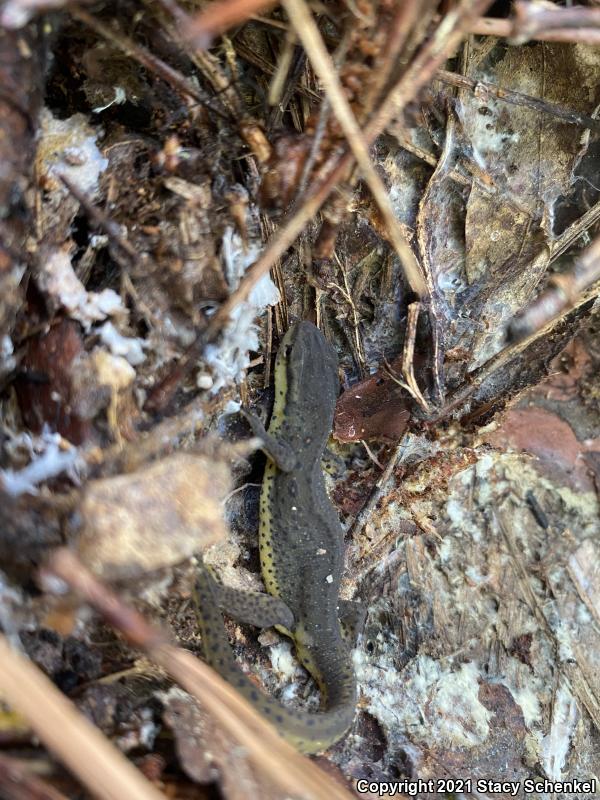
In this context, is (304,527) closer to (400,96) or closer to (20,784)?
(20,784)

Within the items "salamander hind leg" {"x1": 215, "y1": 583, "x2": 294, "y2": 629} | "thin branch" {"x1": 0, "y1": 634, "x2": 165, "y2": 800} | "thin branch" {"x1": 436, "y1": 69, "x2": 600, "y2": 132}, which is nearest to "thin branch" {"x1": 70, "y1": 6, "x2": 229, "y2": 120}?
"thin branch" {"x1": 436, "y1": 69, "x2": 600, "y2": 132}

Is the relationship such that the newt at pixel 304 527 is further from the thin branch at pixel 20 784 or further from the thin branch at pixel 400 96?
the thin branch at pixel 20 784

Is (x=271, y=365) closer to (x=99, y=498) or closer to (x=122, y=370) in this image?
(x=122, y=370)

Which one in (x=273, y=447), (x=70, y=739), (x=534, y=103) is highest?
(x=534, y=103)

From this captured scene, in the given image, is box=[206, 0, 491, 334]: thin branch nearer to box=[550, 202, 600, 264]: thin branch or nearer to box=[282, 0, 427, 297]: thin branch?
box=[282, 0, 427, 297]: thin branch

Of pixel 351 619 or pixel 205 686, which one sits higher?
pixel 351 619

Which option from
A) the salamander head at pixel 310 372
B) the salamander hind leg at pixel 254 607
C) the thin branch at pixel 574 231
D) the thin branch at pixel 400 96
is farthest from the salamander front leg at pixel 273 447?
the thin branch at pixel 574 231

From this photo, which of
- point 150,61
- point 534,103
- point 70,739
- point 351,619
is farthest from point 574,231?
point 70,739
